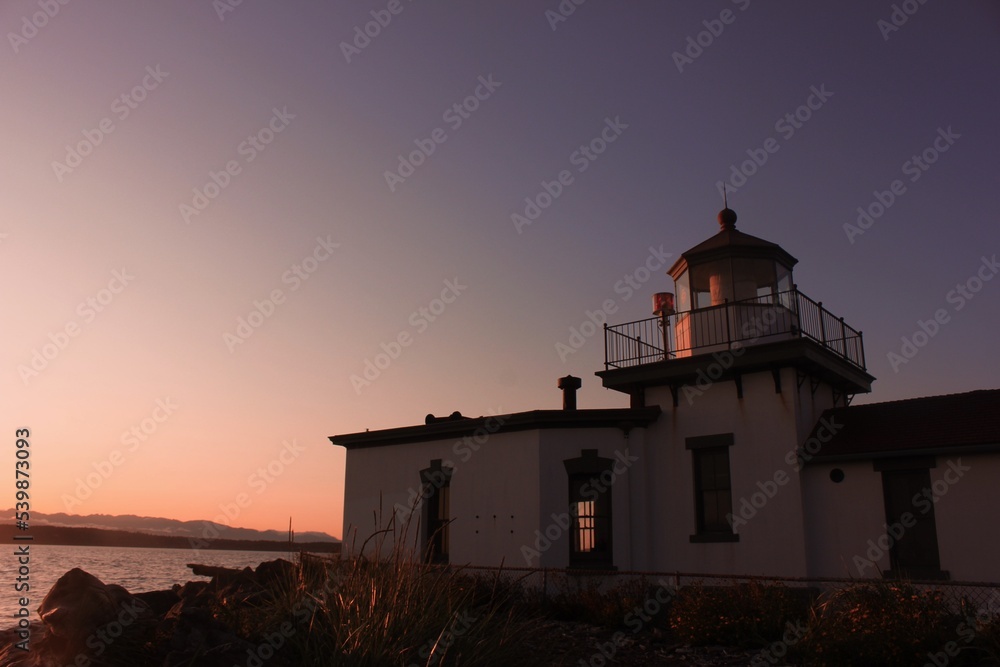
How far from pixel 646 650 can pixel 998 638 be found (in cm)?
422

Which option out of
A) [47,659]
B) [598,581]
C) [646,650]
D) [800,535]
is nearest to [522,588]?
[598,581]

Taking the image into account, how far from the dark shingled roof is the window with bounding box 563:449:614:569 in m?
4.32

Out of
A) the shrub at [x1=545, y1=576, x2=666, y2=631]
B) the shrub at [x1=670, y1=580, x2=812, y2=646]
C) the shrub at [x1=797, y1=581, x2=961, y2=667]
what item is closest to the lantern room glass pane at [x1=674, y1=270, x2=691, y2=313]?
the shrub at [x1=545, y1=576, x2=666, y2=631]

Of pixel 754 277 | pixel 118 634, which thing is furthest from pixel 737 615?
pixel 754 277

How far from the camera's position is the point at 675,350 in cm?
1722

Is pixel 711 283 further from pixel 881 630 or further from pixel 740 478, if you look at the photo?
pixel 881 630

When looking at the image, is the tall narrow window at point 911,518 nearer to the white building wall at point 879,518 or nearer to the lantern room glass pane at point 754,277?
the white building wall at point 879,518

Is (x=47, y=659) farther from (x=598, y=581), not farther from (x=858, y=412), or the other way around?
(x=858, y=412)

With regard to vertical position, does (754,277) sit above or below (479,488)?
above

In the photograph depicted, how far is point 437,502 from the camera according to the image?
1933 cm

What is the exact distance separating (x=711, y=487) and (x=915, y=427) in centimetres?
400

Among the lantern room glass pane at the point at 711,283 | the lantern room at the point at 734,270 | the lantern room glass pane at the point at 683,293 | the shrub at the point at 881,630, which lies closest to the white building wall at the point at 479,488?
the lantern room glass pane at the point at 683,293

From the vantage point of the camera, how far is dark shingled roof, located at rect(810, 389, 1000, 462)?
13734 mm

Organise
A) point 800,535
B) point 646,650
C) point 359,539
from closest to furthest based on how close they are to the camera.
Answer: point 646,650, point 800,535, point 359,539
